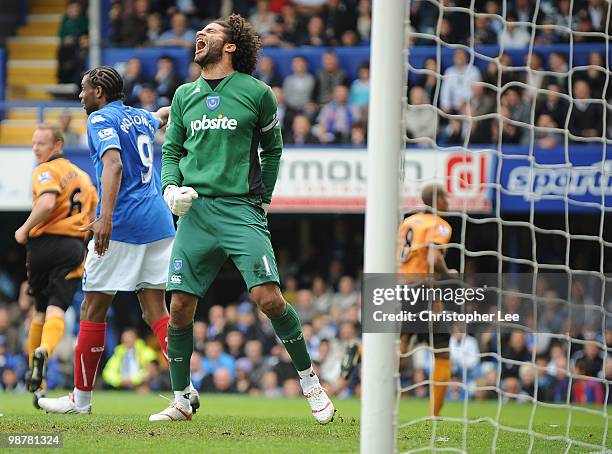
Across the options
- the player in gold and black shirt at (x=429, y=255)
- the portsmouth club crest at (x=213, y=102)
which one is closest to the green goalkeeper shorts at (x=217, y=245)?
the portsmouth club crest at (x=213, y=102)

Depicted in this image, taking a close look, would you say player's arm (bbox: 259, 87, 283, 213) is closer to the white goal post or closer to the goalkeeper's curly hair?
the goalkeeper's curly hair

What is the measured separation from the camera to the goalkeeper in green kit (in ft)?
20.8

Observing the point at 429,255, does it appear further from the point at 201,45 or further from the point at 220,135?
the point at 201,45

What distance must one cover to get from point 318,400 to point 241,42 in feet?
6.92

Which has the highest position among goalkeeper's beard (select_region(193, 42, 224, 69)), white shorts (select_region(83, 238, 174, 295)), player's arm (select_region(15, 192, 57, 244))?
goalkeeper's beard (select_region(193, 42, 224, 69))

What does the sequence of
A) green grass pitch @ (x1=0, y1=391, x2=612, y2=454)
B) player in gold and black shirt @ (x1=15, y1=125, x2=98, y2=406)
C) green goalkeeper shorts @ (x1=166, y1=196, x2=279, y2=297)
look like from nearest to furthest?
green grass pitch @ (x1=0, y1=391, x2=612, y2=454)
green goalkeeper shorts @ (x1=166, y1=196, x2=279, y2=297)
player in gold and black shirt @ (x1=15, y1=125, x2=98, y2=406)

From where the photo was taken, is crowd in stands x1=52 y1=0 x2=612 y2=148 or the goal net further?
crowd in stands x1=52 y1=0 x2=612 y2=148

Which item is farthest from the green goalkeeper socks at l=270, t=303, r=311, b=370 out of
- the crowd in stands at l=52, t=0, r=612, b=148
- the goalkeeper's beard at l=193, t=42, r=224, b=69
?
the crowd in stands at l=52, t=0, r=612, b=148

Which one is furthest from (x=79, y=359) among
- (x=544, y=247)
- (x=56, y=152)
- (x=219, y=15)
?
(x=219, y=15)

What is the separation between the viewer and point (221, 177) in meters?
6.35

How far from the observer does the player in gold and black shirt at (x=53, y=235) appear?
8039 mm

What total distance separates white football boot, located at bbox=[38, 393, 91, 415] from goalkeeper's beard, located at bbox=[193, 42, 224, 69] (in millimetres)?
2425

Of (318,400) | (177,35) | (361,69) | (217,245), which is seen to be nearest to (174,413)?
(318,400)

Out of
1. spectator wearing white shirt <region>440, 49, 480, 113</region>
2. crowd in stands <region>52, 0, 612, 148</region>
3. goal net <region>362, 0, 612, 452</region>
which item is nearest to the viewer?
goal net <region>362, 0, 612, 452</region>
